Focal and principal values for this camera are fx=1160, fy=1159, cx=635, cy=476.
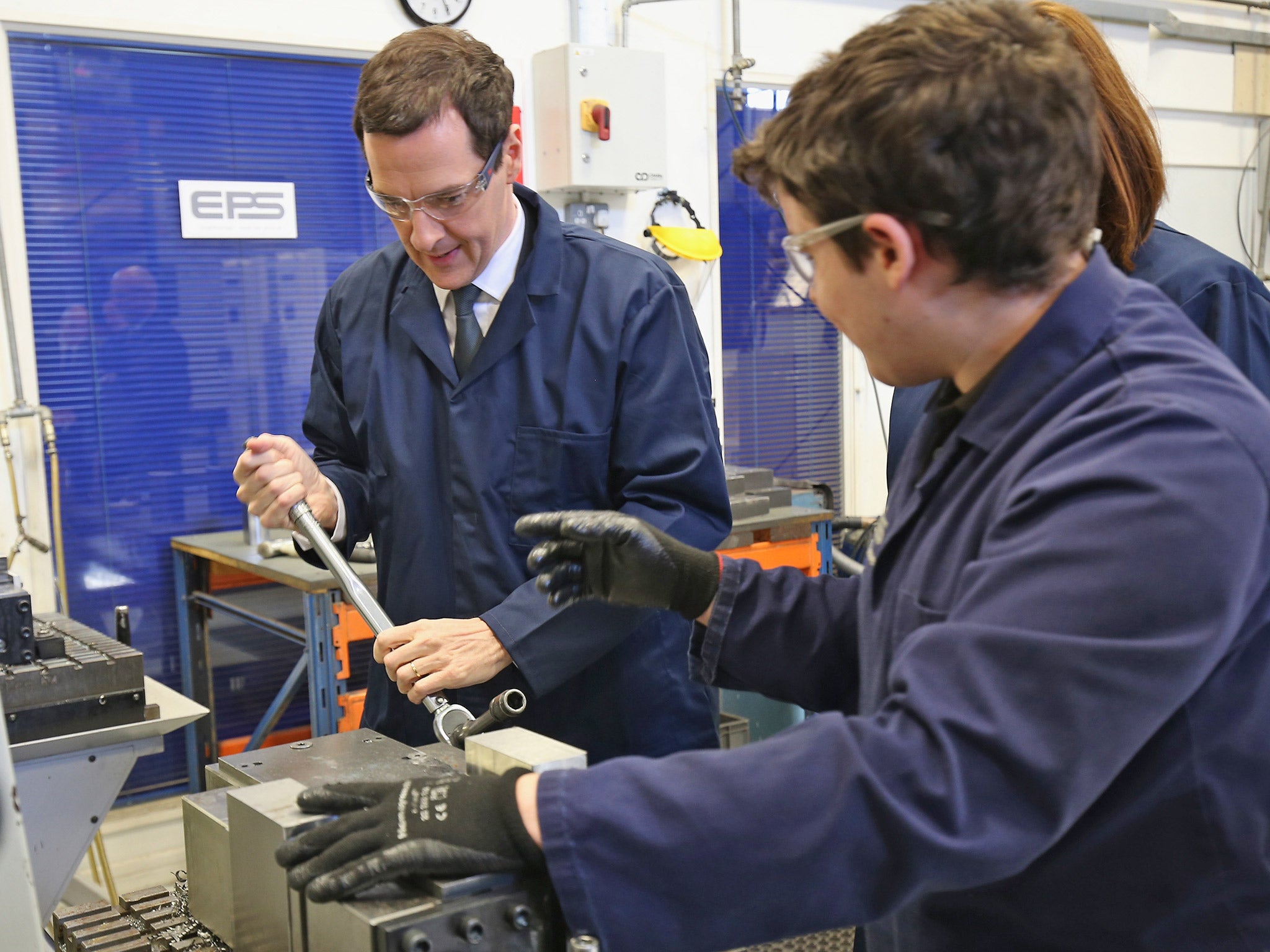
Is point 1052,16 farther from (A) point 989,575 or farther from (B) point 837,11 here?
(B) point 837,11

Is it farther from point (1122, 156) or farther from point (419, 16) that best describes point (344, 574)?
point (419, 16)

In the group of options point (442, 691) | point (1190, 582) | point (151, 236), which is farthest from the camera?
point (151, 236)

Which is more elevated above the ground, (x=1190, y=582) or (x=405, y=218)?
(x=405, y=218)

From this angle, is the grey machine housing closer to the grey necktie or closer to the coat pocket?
the coat pocket

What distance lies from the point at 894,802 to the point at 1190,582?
20cm

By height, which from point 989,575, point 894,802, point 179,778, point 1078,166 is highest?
point 1078,166

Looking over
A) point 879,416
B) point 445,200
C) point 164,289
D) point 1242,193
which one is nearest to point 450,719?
point 445,200

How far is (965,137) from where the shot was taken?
0.69 metres

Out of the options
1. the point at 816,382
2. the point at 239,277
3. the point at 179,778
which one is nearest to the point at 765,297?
the point at 816,382

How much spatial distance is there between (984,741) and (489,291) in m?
1.00

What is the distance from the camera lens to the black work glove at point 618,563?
3.40 feet

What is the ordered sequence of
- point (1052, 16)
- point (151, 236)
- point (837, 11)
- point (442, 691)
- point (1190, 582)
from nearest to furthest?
1. point (1190, 582)
2. point (1052, 16)
3. point (442, 691)
4. point (151, 236)
5. point (837, 11)

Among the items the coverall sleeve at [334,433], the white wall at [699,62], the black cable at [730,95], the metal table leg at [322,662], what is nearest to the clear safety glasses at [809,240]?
the coverall sleeve at [334,433]

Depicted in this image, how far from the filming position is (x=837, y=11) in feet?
13.2
